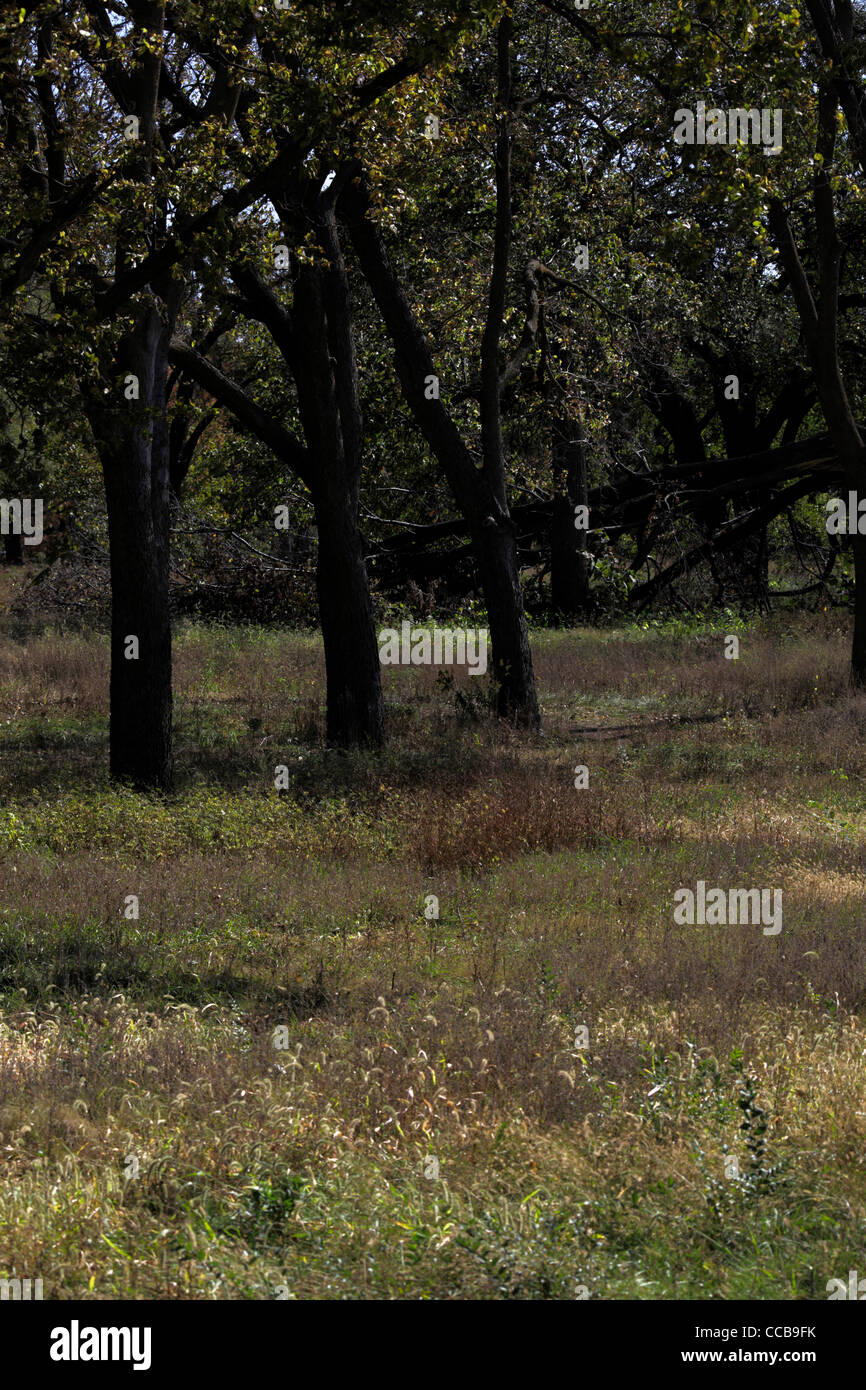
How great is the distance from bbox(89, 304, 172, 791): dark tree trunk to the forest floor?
1.68 feet

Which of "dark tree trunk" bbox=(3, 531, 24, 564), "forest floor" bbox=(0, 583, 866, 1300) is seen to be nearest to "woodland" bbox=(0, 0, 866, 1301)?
"forest floor" bbox=(0, 583, 866, 1300)

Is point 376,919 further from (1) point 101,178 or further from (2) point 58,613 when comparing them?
(2) point 58,613

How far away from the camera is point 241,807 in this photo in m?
13.8

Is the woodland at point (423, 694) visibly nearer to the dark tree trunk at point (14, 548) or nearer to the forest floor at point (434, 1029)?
the forest floor at point (434, 1029)

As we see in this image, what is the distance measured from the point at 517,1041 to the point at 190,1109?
1.66m

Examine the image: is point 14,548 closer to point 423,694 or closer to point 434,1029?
point 423,694

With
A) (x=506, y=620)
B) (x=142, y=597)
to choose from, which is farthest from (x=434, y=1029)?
(x=506, y=620)

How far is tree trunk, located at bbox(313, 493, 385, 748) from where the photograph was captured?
692 inches

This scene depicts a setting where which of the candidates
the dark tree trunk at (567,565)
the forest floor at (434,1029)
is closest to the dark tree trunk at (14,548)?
the dark tree trunk at (567,565)

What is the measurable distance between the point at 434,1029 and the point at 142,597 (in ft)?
29.4

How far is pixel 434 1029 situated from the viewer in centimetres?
718

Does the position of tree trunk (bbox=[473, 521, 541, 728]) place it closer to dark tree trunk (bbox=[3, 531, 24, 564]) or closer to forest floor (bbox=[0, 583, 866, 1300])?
forest floor (bbox=[0, 583, 866, 1300])

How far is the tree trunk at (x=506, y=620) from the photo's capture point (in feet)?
62.5
